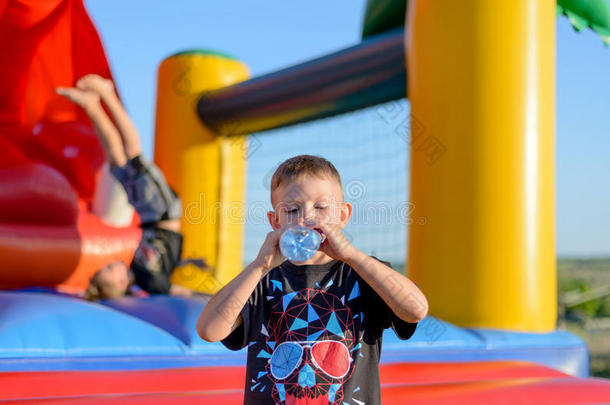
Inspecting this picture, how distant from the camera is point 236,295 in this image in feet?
2.51

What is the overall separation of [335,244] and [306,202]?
7 centimetres

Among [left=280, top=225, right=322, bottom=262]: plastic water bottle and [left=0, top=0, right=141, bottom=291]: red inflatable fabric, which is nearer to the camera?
[left=280, top=225, right=322, bottom=262]: plastic water bottle

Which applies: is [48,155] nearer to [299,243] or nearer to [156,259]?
[156,259]

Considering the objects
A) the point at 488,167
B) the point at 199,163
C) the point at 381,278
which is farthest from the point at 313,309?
the point at 199,163

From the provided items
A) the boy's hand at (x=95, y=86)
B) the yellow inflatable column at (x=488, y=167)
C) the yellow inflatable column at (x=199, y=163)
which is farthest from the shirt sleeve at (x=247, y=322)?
the yellow inflatable column at (x=199, y=163)

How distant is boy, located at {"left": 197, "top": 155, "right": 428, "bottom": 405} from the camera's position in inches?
30.6

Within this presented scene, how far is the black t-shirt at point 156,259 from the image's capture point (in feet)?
7.24

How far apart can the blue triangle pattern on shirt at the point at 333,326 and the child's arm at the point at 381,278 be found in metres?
0.08

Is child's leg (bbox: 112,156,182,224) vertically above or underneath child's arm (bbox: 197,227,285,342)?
above

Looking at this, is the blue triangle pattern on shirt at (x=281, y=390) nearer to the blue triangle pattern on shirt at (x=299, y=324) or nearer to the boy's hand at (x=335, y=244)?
the blue triangle pattern on shirt at (x=299, y=324)

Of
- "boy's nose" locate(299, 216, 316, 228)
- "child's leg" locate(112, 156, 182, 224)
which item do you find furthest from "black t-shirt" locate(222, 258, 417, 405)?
"child's leg" locate(112, 156, 182, 224)

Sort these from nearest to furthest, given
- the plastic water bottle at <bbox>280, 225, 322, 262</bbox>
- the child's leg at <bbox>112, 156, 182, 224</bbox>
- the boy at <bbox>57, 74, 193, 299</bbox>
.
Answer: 1. the plastic water bottle at <bbox>280, 225, 322, 262</bbox>
2. the boy at <bbox>57, 74, 193, 299</bbox>
3. the child's leg at <bbox>112, 156, 182, 224</bbox>

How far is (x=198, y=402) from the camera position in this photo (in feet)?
3.84

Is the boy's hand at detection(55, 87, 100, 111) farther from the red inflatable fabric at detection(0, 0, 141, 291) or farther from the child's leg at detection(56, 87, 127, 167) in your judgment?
the red inflatable fabric at detection(0, 0, 141, 291)
